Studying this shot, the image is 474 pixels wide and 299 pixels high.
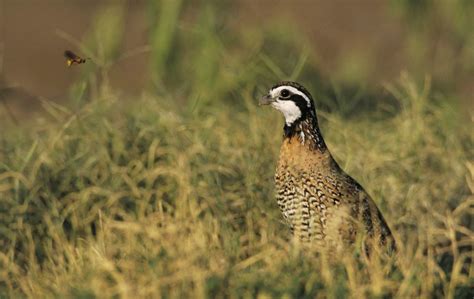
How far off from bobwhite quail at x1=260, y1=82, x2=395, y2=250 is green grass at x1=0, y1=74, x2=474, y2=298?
176 mm

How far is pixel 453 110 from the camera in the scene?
7.12 m

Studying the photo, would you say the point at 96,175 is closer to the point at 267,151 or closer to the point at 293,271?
the point at 267,151

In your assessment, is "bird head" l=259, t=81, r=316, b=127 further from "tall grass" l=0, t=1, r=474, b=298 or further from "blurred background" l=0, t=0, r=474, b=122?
"blurred background" l=0, t=0, r=474, b=122

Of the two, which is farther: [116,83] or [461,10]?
[116,83]

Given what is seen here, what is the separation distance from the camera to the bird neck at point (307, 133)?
207 inches

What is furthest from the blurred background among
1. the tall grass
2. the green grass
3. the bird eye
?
the bird eye

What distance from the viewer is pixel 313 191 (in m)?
5.07

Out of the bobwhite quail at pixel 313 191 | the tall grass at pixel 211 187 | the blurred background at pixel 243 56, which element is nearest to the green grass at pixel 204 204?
the tall grass at pixel 211 187

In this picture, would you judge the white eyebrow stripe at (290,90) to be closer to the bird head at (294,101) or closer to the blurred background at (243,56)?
the bird head at (294,101)

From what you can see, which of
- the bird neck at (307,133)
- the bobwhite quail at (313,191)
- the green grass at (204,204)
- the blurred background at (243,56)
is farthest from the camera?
the blurred background at (243,56)

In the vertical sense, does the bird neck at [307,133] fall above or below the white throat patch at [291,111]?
below

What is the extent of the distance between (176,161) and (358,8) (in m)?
8.02

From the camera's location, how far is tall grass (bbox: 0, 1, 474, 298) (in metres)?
4.11

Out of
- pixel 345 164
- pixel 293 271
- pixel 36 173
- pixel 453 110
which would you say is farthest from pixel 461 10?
pixel 293 271
